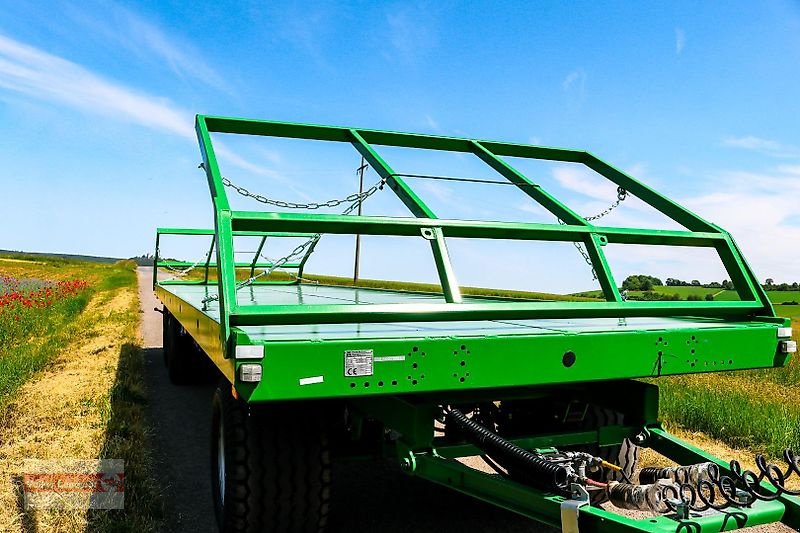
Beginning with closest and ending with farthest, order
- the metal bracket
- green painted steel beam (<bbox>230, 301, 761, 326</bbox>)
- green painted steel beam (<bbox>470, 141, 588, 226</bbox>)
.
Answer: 1. the metal bracket
2. green painted steel beam (<bbox>230, 301, 761, 326</bbox>)
3. green painted steel beam (<bbox>470, 141, 588, 226</bbox>)

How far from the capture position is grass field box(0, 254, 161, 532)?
3.73 metres

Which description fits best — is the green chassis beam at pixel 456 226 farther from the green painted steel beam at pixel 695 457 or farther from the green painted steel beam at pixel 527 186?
the green painted steel beam at pixel 695 457

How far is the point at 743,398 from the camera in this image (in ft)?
22.2

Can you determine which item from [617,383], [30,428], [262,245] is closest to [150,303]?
[262,245]

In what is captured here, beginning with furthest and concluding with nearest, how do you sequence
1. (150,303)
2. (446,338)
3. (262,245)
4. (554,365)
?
(150,303) → (262,245) → (554,365) → (446,338)

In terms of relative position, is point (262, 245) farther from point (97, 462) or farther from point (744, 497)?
point (744, 497)

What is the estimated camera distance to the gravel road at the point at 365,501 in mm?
3793

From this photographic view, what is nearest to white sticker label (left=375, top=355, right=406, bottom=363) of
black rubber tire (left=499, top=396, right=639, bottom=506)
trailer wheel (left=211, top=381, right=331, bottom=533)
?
trailer wheel (left=211, top=381, right=331, bottom=533)

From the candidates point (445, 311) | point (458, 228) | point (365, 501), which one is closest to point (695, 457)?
point (445, 311)

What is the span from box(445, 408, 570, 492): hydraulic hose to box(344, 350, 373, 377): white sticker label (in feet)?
2.35

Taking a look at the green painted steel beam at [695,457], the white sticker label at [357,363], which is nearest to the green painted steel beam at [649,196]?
the green painted steel beam at [695,457]

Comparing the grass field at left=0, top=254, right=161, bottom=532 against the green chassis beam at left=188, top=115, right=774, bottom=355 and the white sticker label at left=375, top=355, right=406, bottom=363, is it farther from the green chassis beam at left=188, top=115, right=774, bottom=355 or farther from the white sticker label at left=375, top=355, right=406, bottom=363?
the white sticker label at left=375, top=355, right=406, bottom=363

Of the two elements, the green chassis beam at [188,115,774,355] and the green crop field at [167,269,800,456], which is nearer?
the green chassis beam at [188,115,774,355]

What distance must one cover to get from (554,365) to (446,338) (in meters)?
0.53
